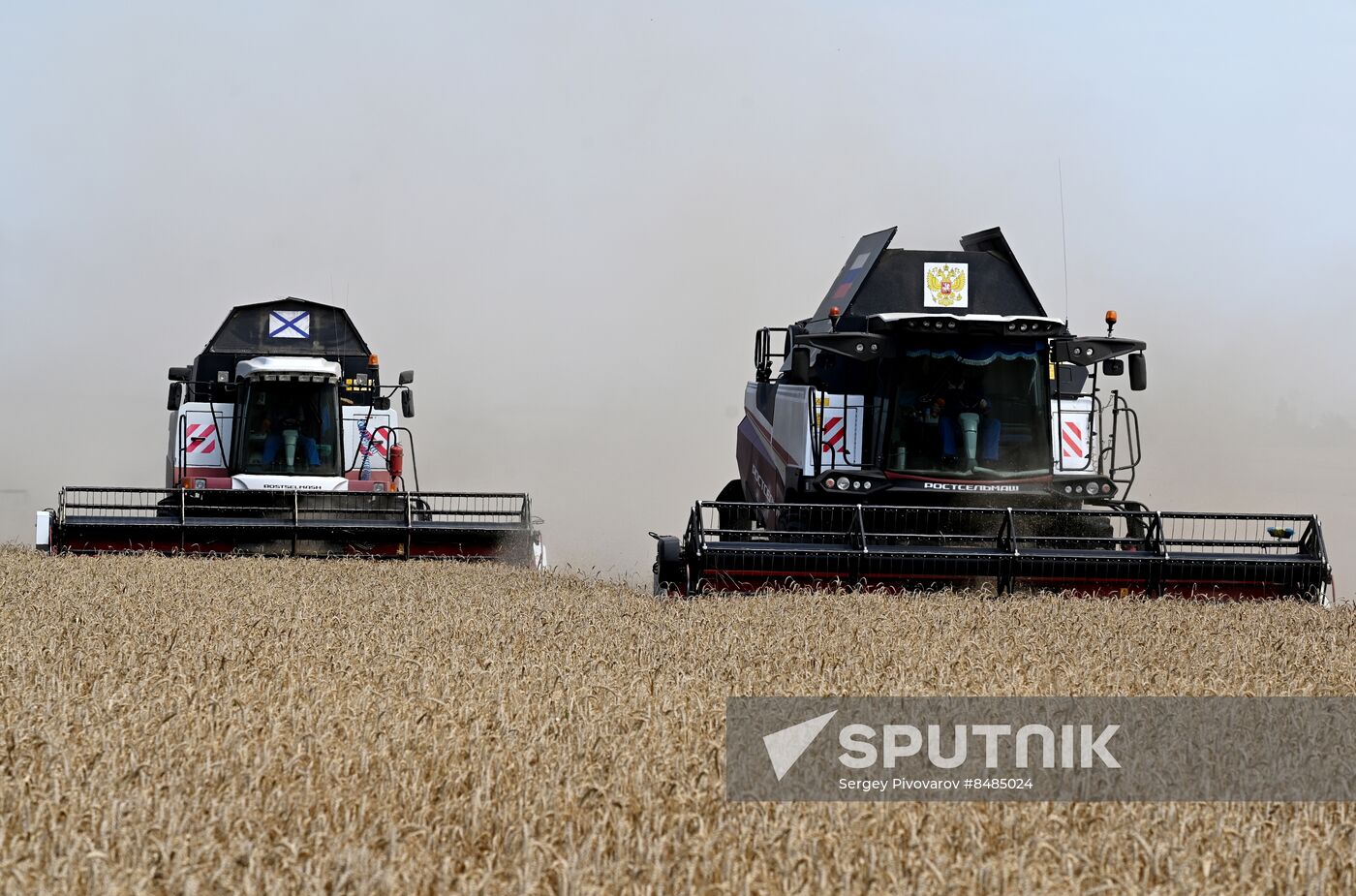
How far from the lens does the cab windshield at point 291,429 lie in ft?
50.7

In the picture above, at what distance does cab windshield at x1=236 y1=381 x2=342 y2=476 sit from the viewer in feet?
50.7

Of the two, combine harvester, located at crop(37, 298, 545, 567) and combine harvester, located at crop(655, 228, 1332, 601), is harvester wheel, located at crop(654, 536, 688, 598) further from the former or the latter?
combine harvester, located at crop(37, 298, 545, 567)

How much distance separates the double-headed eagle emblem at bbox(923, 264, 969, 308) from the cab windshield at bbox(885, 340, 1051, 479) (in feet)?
3.52

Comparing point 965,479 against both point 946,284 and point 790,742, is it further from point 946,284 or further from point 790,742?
point 790,742

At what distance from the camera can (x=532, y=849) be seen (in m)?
3.56

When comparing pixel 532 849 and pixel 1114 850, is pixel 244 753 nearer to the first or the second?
pixel 532 849

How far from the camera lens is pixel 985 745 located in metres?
5.05

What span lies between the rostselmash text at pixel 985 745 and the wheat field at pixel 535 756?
488 millimetres

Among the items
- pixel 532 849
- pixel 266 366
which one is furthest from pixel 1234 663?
pixel 266 366

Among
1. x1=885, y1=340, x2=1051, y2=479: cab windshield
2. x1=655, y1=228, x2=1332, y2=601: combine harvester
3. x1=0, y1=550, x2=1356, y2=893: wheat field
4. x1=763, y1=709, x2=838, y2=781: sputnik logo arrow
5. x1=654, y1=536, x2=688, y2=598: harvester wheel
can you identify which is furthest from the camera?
x1=885, y1=340, x2=1051, y2=479: cab windshield

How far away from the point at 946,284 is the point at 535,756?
343 inches

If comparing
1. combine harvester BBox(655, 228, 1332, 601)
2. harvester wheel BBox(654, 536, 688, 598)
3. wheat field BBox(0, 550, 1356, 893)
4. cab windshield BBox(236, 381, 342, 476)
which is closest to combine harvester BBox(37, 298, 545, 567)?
cab windshield BBox(236, 381, 342, 476)

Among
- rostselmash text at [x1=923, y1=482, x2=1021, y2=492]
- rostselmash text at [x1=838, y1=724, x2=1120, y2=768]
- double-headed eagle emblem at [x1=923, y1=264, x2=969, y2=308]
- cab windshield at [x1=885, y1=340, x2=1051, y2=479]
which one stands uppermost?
double-headed eagle emblem at [x1=923, y1=264, x2=969, y2=308]

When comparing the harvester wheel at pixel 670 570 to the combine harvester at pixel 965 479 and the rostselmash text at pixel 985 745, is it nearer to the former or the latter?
the combine harvester at pixel 965 479
